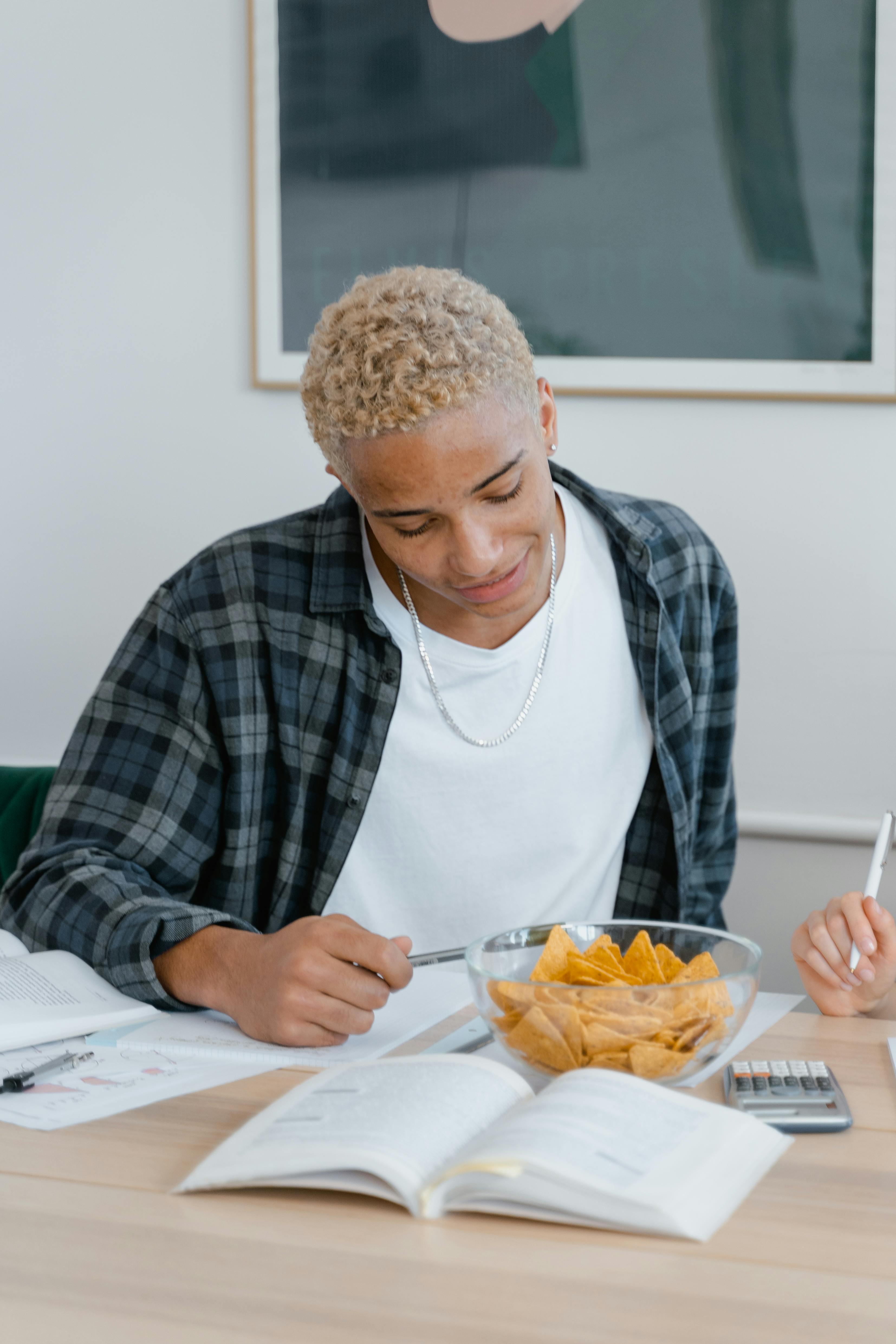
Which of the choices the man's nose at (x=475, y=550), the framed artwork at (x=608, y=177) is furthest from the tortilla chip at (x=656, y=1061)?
the framed artwork at (x=608, y=177)

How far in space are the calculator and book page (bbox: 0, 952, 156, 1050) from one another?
541mm

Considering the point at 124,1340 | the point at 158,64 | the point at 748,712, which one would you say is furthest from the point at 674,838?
the point at 158,64

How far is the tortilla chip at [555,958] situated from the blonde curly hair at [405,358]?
0.49 m

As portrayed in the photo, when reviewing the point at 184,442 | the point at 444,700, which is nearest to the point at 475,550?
the point at 444,700

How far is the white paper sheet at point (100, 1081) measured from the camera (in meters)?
0.87

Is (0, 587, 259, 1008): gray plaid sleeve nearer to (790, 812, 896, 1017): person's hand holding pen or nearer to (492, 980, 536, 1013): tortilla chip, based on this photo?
(492, 980, 536, 1013): tortilla chip

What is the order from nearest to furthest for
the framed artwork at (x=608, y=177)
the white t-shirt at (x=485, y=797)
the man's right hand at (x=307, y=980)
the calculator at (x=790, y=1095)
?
1. the calculator at (x=790, y=1095)
2. the man's right hand at (x=307, y=980)
3. the white t-shirt at (x=485, y=797)
4. the framed artwork at (x=608, y=177)

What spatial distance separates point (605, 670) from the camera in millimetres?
1521

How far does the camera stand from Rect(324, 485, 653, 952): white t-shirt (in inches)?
57.3

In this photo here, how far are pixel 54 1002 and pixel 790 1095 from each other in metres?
→ 0.63

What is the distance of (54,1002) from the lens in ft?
3.53

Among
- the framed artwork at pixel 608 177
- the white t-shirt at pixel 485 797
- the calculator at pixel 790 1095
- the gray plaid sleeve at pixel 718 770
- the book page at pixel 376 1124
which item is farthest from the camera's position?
the framed artwork at pixel 608 177

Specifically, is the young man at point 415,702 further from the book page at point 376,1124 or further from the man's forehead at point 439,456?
the book page at point 376,1124

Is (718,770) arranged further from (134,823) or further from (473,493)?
(134,823)
